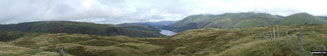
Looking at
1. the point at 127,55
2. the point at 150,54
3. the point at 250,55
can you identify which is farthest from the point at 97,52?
the point at 250,55

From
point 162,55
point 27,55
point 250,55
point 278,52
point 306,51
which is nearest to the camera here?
point 306,51

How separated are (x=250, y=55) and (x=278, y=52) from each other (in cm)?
432

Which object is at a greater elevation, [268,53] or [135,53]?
[268,53]

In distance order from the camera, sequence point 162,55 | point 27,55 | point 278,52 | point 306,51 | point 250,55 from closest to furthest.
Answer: point 306,51
point 278,52
point 250,55
point 27,55
point 162,55

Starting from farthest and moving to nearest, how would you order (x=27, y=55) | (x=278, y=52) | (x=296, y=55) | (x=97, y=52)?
1. (x=97, y=52)
2. (x=27, y=55)
3. (x=278, y=52)
4. (x=296, y=55)

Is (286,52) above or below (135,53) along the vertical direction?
above

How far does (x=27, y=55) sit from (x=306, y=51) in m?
59.1

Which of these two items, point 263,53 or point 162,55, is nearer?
point 263,53

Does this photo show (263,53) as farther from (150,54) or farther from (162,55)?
(150,54)

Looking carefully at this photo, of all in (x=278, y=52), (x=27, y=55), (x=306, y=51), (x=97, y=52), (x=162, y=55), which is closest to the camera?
(x=306, y=51)

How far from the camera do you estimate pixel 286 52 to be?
92.2ft

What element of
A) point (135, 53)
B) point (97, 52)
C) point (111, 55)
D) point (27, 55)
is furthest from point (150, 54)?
point (27, 55)

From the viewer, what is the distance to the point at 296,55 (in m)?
25.8

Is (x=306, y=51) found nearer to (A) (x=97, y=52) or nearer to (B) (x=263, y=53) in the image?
(B) (x=263, y=53)
